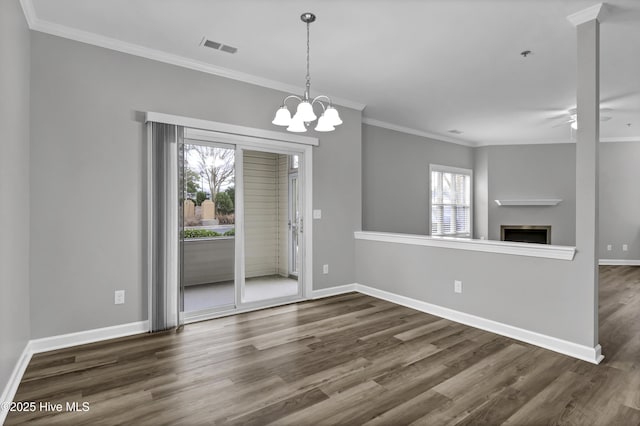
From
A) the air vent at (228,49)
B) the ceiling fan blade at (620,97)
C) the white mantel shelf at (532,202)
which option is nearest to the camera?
the air vent at (228,49)

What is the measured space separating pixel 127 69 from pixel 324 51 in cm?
191

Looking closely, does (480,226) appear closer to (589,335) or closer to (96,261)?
(589,335)

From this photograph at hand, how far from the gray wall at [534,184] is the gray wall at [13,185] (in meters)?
8.00

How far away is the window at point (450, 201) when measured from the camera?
7180 mm

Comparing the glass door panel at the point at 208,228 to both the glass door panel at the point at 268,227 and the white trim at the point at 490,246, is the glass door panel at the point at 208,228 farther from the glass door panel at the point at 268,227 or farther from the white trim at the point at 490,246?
the white trim at the point at 490,246

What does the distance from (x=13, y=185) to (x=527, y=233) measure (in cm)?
878

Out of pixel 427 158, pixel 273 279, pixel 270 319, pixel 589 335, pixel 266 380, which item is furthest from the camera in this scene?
pixel 427 158

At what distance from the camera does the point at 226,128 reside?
12.5ft

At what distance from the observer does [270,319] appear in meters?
3.78

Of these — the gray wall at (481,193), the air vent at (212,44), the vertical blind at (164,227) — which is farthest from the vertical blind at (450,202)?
the vertical blind at (164,227)

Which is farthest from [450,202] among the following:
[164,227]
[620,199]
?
[164,227]

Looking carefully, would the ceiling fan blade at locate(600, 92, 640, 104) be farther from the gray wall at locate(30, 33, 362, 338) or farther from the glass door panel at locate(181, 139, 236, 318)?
the gray wall at locate(30, 33, 362, 338)

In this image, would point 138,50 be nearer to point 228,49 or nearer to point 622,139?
point 228,49

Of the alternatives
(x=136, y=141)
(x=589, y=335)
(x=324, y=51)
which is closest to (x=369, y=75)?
(x=324, y=51)
